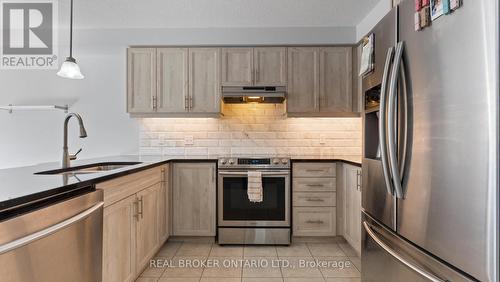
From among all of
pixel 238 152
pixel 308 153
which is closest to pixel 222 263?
pixel 238 152

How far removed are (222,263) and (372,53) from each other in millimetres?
2133

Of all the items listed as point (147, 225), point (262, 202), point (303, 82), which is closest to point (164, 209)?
point (147, 225)

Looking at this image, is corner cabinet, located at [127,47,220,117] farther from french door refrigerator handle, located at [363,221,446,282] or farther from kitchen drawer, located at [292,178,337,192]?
french door refrigerator handle, located at [363,221,446,282]

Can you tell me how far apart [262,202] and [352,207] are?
898 millimetres

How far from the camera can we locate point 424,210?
3.57 ft

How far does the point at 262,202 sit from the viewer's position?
10.0 feet

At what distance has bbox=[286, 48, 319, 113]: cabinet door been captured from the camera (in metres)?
3.38

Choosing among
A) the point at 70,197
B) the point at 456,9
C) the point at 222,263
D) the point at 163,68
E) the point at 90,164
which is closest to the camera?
the point at 456,9

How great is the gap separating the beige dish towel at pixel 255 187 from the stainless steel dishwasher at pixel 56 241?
1722 mm

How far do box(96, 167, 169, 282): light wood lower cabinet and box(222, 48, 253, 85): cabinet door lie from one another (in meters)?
1.34

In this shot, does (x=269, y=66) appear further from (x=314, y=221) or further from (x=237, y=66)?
(x=314, y=221)

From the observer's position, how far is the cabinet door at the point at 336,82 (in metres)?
3.38

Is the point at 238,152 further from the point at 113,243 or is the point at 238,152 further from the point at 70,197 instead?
the point at 70,197

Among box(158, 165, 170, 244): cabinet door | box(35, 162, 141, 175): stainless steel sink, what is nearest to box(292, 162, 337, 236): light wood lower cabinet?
box(158, 165, 170, 244): cabinet door
